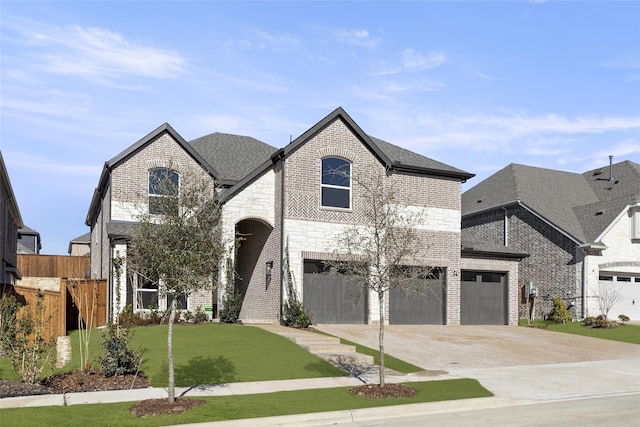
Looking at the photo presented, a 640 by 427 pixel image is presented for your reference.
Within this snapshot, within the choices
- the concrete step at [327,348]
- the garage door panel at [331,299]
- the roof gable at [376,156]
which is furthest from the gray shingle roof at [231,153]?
the concrete step at [327,348]

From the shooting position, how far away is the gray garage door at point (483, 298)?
29.9m

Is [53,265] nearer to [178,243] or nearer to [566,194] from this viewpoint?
[566,194]

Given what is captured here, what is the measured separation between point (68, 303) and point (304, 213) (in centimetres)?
957

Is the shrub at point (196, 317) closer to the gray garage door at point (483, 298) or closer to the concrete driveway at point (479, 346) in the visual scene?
the concrete driveway at point (479, 346)

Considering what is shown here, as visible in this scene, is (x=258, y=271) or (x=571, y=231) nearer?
(x=258, y=271)

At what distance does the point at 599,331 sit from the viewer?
2795 cm

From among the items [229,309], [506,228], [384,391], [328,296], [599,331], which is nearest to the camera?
[384,391]

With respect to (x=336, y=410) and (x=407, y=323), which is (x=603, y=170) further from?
(x=336, y=410)

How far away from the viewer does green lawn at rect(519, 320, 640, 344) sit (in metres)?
26.2

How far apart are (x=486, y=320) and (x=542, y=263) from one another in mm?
5773

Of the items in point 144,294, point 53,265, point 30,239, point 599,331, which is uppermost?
point 30,239

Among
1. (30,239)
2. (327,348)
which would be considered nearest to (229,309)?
(327,348)

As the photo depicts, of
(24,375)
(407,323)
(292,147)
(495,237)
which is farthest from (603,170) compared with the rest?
(24,375)

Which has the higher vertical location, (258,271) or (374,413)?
(258,271)
